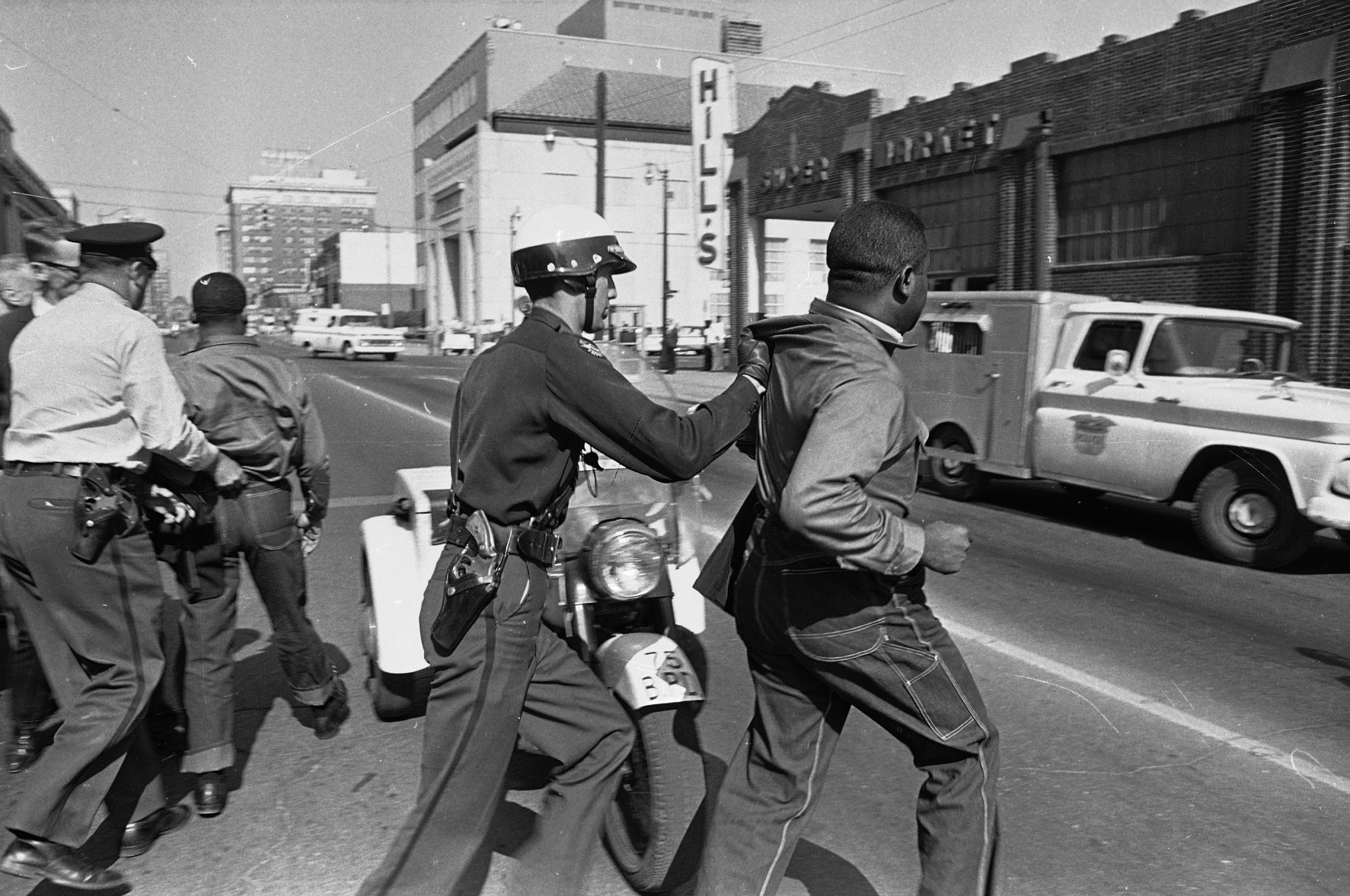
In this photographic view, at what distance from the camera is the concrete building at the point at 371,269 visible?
96.6m

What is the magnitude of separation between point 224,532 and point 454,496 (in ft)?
5.09

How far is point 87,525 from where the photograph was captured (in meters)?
3.26

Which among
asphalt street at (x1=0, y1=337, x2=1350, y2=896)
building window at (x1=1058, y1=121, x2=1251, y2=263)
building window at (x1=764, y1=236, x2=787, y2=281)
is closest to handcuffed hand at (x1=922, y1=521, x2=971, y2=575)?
asphalt street at (x1=0, y1=337, x2=1350, y2=896)

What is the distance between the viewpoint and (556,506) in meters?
2.87

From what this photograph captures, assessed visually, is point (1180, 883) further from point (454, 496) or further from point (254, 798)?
point (254, 798)

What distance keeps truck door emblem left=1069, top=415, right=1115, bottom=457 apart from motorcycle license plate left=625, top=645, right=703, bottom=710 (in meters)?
7.02

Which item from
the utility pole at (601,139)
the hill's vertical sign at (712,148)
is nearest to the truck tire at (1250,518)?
the utility pole at (601,139)

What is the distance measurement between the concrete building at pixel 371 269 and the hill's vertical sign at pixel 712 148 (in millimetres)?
65148

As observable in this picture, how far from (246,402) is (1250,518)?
22.8ft

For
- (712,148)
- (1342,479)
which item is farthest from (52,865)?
(712,148)

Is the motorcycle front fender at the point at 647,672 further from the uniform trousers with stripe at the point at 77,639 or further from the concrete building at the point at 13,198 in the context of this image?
the concrete building at the point at 13,198

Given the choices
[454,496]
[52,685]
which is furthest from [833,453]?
[52,685]

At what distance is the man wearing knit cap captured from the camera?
3.90 m

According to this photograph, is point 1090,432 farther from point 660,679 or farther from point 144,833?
point 144,833
